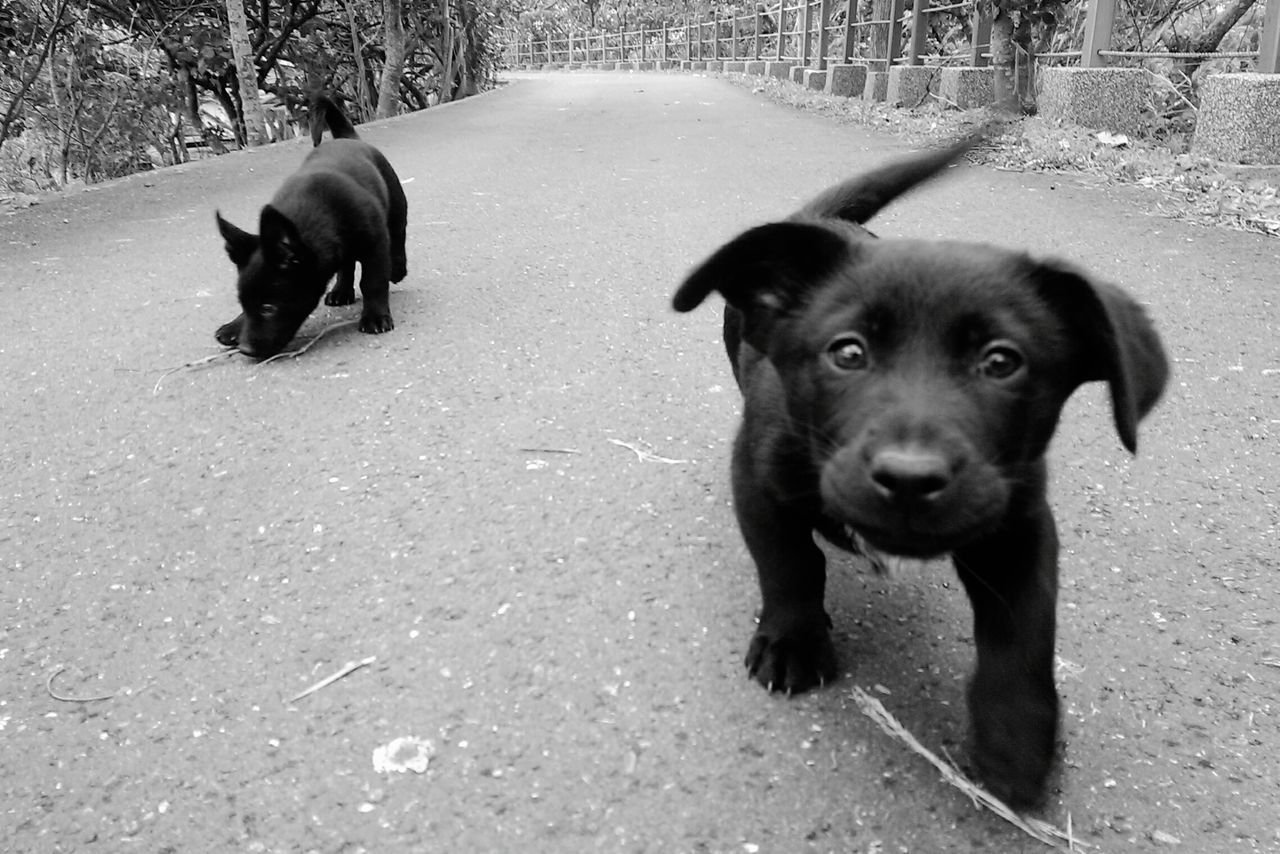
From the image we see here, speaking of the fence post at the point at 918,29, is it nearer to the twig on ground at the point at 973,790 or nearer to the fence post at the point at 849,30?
the fence post at the point at 849,30

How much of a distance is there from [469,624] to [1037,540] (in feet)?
4.15

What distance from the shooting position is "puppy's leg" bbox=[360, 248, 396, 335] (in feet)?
15.1

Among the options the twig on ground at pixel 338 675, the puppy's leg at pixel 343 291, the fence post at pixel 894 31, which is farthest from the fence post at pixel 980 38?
the twig on ground at pixel 338 675

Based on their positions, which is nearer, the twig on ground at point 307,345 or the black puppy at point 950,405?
the black puppy at point 950,405

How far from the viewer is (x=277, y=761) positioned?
6.40 feet

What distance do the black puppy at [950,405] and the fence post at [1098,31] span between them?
9120 mm

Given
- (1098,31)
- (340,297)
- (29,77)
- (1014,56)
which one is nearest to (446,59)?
(1014,56)

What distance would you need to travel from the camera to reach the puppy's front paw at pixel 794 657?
6.86ft

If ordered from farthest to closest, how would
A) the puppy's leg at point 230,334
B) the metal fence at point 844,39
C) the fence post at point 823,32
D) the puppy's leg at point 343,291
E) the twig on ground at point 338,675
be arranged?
the fence post at point 823,32
the metal fence at point 844,39
the puppy's leg at point 343,291
the puppy's leg at point 230,334
the twig on ground at point 338,675

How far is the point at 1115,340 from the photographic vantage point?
173 centimetres

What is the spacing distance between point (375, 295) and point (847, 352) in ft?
10.6

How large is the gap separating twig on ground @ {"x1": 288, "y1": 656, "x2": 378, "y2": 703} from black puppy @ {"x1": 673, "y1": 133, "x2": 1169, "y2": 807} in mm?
916

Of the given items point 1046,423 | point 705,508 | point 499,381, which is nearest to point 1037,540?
point 1046,423

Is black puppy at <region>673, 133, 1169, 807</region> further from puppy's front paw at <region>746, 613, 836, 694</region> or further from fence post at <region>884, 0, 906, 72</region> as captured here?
fence post at <region>884, 0, 906, 72</region>
